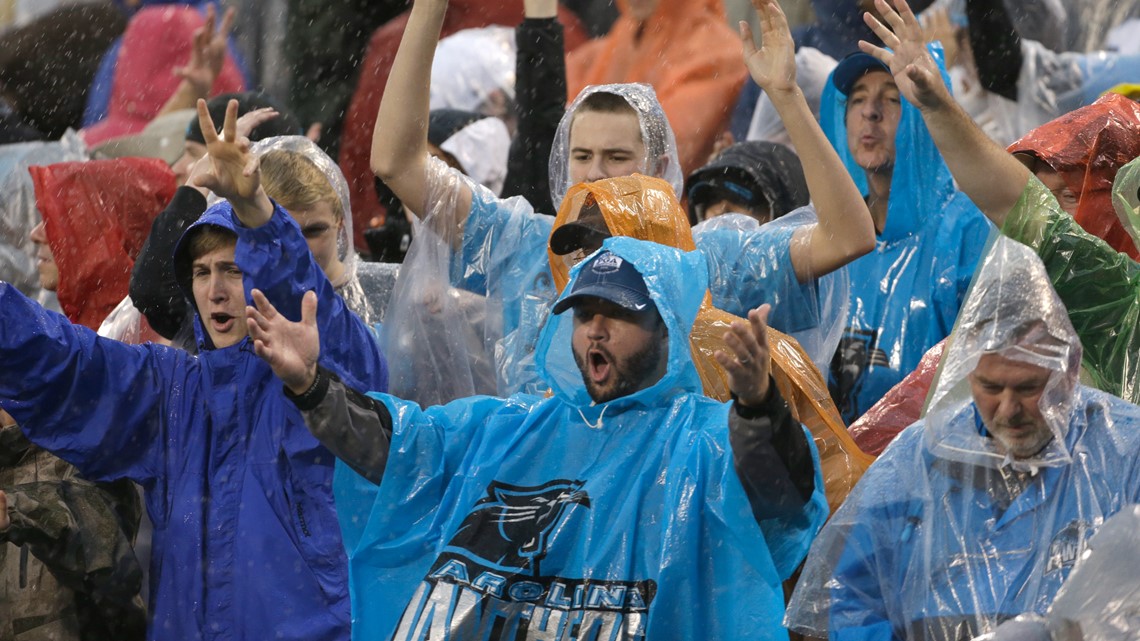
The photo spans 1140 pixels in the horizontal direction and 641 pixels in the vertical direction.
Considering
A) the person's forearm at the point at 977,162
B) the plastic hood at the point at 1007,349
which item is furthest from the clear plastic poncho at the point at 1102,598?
the person's forearm at the point at 977,162

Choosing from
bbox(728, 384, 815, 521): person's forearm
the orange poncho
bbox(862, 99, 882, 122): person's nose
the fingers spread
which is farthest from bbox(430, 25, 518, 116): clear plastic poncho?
bbox(728, 384, 815, 521): person's forearm

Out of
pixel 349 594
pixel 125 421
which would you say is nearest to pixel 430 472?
pixel 349 594

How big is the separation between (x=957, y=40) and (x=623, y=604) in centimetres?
400

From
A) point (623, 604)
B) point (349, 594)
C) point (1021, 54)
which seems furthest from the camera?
point (1021, 54)

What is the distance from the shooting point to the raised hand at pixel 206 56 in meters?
7.28

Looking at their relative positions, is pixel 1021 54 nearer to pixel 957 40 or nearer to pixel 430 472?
pixel 957 40

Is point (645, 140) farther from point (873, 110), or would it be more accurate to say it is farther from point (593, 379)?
point (593, 379)

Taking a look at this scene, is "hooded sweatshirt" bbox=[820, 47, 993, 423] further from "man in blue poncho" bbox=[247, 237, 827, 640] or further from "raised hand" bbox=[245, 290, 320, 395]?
"raised hand" bbox=[245, 290, 320, 395]

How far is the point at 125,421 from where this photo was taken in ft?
14.9

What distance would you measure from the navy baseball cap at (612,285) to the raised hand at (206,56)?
3671 mm

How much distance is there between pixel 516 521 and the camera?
12.9 feet

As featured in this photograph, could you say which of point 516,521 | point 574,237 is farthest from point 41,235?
point 516,521

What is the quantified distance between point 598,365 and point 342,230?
1.55 meters

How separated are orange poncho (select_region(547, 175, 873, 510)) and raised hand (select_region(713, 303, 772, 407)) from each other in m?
0.63
